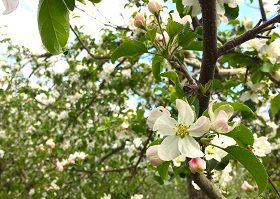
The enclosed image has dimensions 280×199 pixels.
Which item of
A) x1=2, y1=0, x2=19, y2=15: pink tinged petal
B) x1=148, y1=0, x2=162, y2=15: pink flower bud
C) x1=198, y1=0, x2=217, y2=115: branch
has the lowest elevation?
x1=2, y1=0, x2=19, y2=15: pink tinged petal

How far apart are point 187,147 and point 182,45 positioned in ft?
1.09

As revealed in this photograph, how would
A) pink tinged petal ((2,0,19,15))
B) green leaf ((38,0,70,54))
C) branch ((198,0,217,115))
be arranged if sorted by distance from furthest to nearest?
branch ((198,0,217,115)), green leaf ((38,0,70,54)), pink tinged petal ((2,0,19,15))

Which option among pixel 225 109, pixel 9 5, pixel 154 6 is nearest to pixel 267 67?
pixel 154 6

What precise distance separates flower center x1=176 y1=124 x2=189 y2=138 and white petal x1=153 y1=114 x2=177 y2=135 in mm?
13

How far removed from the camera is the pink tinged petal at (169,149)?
37.9 inches

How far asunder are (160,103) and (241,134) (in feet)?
7.21

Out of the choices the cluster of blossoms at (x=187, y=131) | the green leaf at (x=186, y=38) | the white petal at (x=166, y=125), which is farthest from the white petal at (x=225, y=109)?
the green leaf at (x=186, y=38)

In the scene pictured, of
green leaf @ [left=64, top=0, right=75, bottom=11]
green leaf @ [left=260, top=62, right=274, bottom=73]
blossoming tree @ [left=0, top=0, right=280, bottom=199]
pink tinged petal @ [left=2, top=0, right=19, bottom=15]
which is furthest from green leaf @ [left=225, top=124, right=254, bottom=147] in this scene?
green leaf @ [left=260, top=62, right=274, bottom=73]

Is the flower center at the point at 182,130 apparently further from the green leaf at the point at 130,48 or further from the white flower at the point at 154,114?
the green leaf at the point at 130,48

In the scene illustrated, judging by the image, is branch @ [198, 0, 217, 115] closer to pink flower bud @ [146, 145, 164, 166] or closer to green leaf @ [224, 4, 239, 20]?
pink flower bud @ [146, 145, 164, 166]

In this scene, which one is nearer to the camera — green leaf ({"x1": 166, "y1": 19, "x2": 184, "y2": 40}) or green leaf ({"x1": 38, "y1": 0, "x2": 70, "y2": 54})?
green leaf ({"x1": 38, "y1": 0, "x2": 70, "y2": 54})

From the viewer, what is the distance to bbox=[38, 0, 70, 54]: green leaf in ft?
2.31

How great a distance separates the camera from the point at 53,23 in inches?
28.7

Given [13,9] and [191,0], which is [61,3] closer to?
[13,9]
